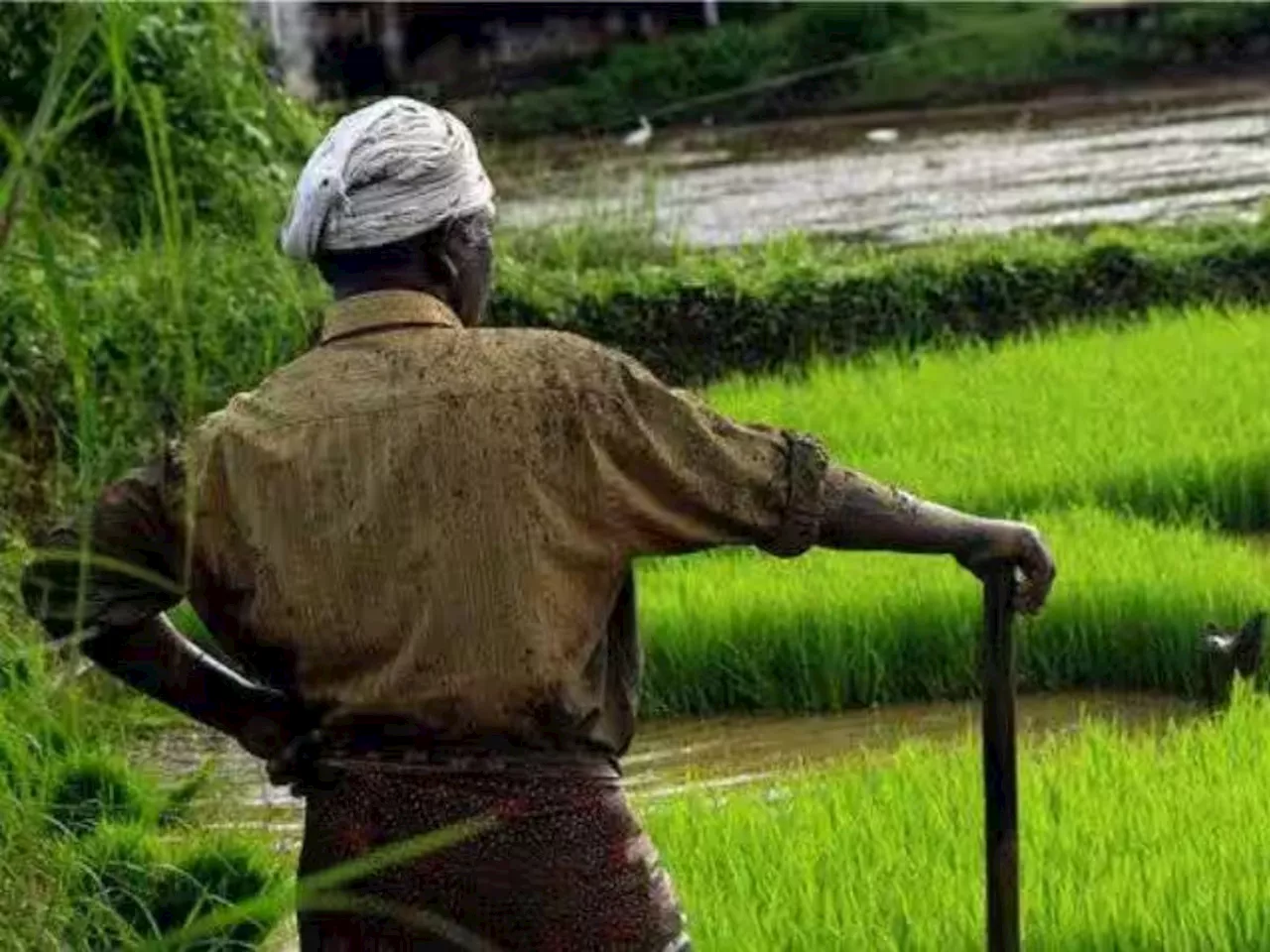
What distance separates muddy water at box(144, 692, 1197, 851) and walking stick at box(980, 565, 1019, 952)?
2476mm

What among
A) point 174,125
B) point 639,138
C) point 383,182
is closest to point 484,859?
point 383,182

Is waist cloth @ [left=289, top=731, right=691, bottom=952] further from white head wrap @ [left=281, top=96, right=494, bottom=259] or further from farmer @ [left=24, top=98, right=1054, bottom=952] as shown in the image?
white head wrap @ [left=281, top=96, right=494, bottom=259]

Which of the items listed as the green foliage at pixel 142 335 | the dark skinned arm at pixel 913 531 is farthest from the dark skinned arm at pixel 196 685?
the green foliage at pixel 142 335

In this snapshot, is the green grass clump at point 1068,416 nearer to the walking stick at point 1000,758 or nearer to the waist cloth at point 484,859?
the walking stick at point 1000,758

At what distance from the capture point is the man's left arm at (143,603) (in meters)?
3.00

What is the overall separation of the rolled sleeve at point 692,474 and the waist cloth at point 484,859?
0.23m

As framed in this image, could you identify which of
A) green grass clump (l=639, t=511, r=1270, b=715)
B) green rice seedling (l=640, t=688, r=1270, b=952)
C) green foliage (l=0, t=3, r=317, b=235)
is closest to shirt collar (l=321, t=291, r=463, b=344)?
green rice seedling (l=640, t=688, r=1270, b=952)

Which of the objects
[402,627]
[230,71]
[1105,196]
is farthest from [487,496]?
[1105,196]

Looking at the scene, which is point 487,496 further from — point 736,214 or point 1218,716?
point 736,214

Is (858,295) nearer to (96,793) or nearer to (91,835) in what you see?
(96,793)

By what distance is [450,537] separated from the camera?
2.90 metres

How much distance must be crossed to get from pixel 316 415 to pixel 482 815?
0.39 meters

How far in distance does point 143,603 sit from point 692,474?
542 millimetres

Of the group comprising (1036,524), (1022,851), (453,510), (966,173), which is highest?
(453,510)
